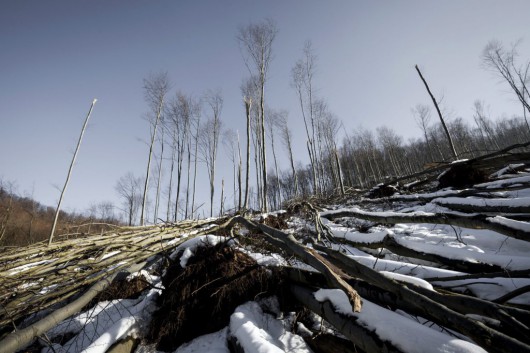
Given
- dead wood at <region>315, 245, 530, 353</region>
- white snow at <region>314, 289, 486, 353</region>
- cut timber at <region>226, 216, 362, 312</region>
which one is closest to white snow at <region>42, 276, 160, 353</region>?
cut timber at <region>226, 216, 362, 312</region>

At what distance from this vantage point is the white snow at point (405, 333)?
129 centimetres

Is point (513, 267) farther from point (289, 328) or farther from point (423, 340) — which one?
point (289, 328)

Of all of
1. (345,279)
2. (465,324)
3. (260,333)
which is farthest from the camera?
(345,279)

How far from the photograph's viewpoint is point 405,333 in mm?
1457

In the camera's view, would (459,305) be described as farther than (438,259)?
No

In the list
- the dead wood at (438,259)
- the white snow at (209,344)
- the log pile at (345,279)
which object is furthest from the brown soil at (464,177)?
the white snow at (209,344)

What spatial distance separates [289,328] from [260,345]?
2.42 ft

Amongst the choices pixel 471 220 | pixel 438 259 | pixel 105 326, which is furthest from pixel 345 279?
pixel 105 326

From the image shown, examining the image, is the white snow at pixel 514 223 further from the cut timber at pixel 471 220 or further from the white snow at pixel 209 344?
the white snow at pixel 209 344

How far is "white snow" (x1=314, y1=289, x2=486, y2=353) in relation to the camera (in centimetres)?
129

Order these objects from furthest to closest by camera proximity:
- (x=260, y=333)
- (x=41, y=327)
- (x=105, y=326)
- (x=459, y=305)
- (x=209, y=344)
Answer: (x=105, y=326)
(x=209, y=344)
(x=260, y=333)
(x=41, y=327)
(x=459, y=305)

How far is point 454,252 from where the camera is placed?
248 cm

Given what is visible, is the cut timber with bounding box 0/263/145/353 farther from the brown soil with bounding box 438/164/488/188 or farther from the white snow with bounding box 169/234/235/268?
the brown soil with bounding box 438/164/488/188

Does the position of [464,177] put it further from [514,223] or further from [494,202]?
[514,223]
